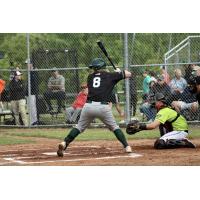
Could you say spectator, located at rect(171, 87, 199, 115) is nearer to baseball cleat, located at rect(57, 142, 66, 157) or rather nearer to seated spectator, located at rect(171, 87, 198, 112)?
seated spectator, located at rect(171, 87, 198, 112)

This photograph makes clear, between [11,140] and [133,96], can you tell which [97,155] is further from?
[133,96]

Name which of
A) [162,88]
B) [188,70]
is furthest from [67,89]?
[188,70]

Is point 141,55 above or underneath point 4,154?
above

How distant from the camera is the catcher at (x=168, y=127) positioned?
39.6 feet

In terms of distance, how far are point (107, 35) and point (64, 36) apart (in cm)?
446

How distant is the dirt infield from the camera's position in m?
10.6

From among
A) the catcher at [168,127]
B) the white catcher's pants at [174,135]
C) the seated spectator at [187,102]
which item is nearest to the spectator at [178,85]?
the seated spectator at [187,102]

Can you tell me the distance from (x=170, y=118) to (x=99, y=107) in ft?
5.60

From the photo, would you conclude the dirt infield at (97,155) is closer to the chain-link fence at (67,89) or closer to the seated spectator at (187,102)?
the chain-link fence at (67,89)

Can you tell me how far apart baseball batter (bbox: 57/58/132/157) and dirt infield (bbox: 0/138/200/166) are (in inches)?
13.9

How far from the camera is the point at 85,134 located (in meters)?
15.5

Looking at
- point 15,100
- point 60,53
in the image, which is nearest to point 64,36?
point 60,53

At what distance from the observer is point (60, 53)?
21.3m

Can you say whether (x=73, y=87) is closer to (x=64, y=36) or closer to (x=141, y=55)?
(x=141, y=55)
